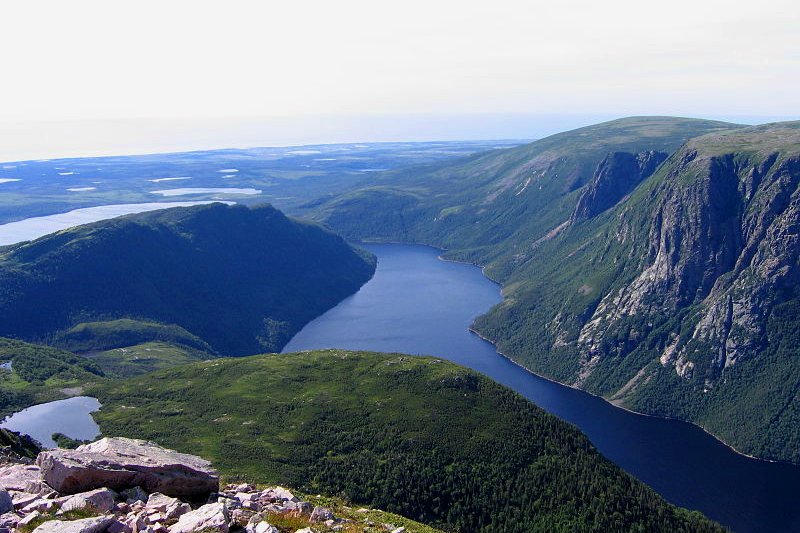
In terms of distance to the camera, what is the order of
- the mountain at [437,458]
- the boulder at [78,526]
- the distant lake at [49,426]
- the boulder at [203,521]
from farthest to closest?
the distant lake at [49,426], the mountain at [437,458], the boulder at [203,521], the boulder at [78,526]

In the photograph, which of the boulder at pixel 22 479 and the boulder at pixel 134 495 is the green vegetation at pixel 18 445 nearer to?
the boulder at pixel 22 479

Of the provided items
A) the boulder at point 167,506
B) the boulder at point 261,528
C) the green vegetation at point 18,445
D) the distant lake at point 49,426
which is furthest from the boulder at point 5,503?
the distant lake at point 49,426

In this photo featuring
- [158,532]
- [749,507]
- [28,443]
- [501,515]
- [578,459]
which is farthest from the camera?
[749,507]

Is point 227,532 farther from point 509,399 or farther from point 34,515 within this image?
point 509,399

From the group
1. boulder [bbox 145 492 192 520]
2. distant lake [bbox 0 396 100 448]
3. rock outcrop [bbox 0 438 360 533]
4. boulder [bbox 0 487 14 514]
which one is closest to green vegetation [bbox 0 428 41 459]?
rock outcrop [bbox 0 438 360 533]

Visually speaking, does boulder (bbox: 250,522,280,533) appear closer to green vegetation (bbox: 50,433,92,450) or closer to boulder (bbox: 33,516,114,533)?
boulder (bbox: 33,516,114,533)

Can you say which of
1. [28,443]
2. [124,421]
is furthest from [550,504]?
[124,421]
